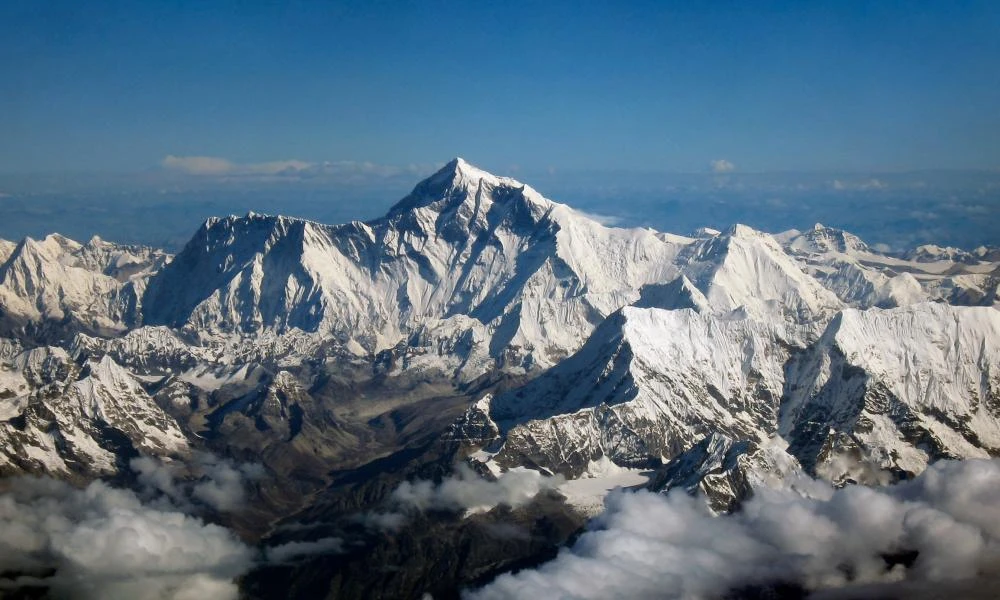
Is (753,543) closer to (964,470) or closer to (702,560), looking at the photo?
(702,560)

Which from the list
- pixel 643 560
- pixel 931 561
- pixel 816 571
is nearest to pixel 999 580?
pixel 931 561

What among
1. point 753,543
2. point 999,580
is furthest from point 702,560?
point 999,580

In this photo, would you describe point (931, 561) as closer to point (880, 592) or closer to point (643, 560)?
point (880, 592)

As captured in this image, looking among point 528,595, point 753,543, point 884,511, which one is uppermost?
point 884,511

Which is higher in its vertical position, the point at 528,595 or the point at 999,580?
the point at 999,580

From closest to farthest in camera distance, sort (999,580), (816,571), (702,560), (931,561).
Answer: (999,580) → (931,561) → (816,571) → (702,560)

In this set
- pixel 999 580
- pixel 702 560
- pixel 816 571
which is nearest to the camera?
pixel 999 580

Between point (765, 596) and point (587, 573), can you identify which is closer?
point (765, 596)
